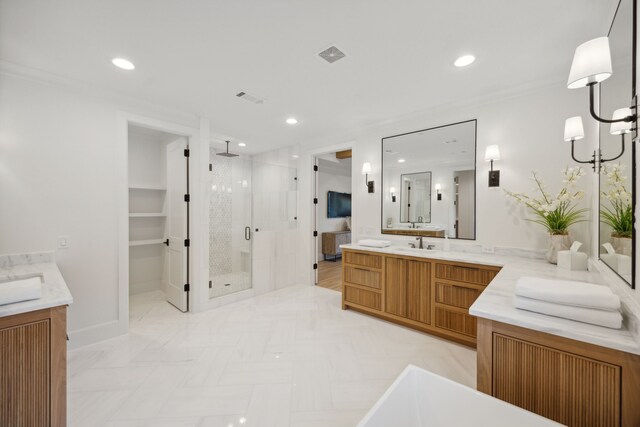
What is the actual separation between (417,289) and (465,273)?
530 mm

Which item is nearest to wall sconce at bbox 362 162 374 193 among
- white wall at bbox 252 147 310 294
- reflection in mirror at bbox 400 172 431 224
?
reflection in mirror at bbox 400 172 431 224

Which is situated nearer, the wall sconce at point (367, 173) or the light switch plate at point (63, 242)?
the light switch plate at point (63, 242)

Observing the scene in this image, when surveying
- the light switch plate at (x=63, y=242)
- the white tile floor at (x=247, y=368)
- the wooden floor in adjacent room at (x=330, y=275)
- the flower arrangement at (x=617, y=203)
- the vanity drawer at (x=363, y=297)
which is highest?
the flower arrangement at (x=617, y=203)

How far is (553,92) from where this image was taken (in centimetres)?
Answer: 247

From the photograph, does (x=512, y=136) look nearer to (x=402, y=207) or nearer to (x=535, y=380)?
(x=402, y=207)

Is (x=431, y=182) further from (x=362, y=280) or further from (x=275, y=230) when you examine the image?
(x=275, y=230)

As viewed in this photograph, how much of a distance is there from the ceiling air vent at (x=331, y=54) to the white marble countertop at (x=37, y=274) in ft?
7.50

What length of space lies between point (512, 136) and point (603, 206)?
4.29 feet

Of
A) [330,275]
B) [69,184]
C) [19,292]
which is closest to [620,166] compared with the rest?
[19,292]

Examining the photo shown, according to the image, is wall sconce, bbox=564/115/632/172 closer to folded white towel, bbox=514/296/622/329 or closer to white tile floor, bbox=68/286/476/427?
folded white towel, bbox=514/296/622/329

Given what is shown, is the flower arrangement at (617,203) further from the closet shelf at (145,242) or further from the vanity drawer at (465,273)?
the closet shelf at (145,242)

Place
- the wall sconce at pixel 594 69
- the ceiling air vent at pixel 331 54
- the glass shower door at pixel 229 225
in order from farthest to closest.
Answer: the glass shower door at pixel 229 225, the ceiling air vent at pixel 331 54, the wall sconce at pixel 594 69

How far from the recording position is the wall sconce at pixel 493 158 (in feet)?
8.84

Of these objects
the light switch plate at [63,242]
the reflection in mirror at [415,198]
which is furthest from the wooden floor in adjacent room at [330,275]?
the light switch plate at [63,242]
